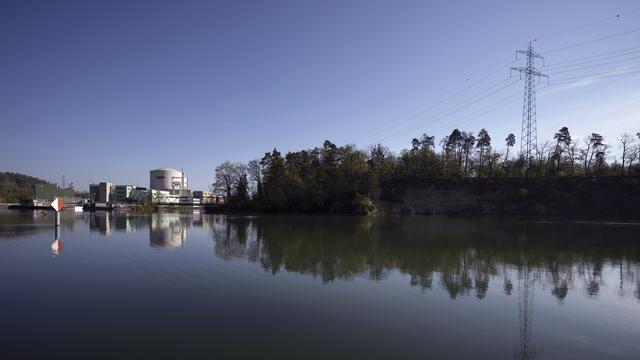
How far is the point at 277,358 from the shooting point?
8.06 meters

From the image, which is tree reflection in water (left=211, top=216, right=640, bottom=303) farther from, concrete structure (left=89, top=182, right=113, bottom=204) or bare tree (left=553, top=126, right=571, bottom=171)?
concrete structure (left=89, top=182, right=113, bottom=204)

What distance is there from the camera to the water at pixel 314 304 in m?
8.87

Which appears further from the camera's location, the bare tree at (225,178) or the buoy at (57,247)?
the bare tree at (225,178)

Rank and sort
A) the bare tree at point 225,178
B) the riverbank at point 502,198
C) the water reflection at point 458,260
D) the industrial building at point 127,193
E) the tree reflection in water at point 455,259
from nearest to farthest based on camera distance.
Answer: the water reflection at point 458,260
the tree reflection in water at point 455,259
the riverbank at point 502,198
the bare tree at point 225,178
the industrial building at point 127,193

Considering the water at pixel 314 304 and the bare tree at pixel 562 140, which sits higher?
the bare tree at pixel 562 140

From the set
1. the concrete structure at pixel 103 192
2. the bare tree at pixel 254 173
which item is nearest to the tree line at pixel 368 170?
the bare tree at pixel 254 173

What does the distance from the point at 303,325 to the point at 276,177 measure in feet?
A: 279

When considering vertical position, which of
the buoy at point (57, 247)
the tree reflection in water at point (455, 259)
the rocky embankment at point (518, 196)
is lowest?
the tree reflection in water at point (455, 259)

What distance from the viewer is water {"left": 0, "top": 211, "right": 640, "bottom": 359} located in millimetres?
8867

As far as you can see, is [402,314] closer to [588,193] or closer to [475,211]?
[475,211]

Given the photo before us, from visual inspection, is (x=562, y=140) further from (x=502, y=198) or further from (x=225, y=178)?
(x=225, y=178)

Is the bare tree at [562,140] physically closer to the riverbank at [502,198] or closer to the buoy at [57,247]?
the riverbank at [502,198]

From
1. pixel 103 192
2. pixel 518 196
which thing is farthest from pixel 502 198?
pixel 103 192

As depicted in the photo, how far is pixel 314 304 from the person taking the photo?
41.2ft
